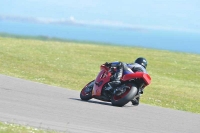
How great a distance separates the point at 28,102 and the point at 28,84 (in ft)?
17.5

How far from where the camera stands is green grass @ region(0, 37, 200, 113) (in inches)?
995

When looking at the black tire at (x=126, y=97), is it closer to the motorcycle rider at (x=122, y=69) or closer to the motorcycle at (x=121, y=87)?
the motorcycle at (x=121, y=87)

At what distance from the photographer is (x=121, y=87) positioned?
17844mm

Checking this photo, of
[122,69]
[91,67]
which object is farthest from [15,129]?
[91,67]

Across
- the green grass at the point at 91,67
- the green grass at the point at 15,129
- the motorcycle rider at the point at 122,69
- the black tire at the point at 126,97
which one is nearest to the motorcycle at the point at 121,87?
the black tire at the point at 126,97

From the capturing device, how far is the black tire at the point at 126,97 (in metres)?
17.6

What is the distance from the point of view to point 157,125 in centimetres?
1480

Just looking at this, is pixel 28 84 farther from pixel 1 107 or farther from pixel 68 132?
pixel 68 132

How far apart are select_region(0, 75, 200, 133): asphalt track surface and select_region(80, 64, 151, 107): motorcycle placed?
0.22 m

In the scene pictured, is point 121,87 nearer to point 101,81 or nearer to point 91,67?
point 101,81

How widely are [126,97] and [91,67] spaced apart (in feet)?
58.3

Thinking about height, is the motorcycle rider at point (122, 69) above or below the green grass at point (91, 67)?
above

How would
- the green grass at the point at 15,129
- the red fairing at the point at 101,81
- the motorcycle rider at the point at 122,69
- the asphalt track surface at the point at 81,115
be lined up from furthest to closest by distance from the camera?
the red fairing at the point at 101,81, the motorcycle rider at the point at 122,69, the asphalt track surface at the point at 81,115, the green grass at the point at 15,129

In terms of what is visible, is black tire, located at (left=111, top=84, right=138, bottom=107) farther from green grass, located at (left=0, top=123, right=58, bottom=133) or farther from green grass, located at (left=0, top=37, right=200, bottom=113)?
green grass, located at (left=0, top=123, right=58, bottom=133)
